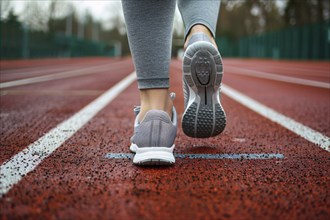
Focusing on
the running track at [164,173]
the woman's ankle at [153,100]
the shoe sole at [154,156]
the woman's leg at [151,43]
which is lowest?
the running track at [164,173]

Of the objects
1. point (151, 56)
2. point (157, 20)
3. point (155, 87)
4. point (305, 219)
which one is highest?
point (157, 20)

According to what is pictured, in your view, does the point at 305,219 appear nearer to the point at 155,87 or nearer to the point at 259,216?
the point at 259,216

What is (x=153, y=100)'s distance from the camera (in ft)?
5.65

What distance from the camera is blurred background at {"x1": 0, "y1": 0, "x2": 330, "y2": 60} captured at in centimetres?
2273

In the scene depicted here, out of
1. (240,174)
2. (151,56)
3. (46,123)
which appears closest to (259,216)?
(240,174)

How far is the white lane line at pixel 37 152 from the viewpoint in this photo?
1346 mm

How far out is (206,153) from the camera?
1777 mm

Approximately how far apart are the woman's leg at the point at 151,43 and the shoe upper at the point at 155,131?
5cm

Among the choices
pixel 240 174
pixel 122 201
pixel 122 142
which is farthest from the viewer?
pixel 122 142

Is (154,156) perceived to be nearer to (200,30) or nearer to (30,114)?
(200,30)

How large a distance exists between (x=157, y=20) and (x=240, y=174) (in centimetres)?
71

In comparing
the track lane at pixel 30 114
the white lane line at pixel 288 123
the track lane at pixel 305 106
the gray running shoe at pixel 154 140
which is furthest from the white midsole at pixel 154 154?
the track lane at pixel 305 106

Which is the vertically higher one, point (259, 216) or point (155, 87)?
point (155, 87)

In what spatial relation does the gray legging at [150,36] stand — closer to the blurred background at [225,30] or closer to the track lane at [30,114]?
the track lane at [30,114]
